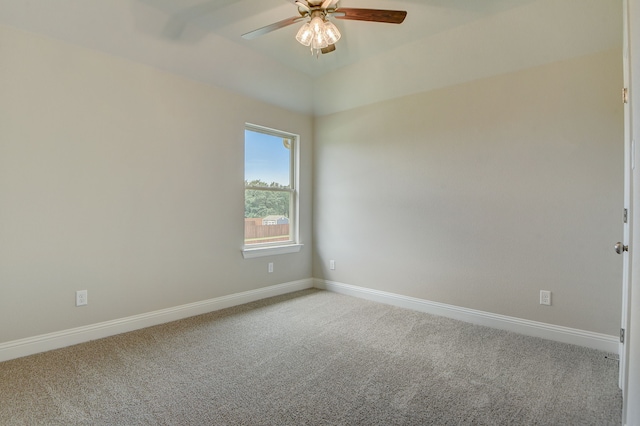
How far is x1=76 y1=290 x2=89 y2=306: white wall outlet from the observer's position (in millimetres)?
2513

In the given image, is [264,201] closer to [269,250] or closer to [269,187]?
[269,187]

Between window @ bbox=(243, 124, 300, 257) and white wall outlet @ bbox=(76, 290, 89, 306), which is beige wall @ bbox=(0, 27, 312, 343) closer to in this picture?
white wall outlet @ bbox=(76, 290, 89, 306)

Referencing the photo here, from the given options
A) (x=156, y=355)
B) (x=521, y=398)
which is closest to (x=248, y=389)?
(x=156, y=355)

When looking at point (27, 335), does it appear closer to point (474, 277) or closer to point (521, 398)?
point (521, 398)

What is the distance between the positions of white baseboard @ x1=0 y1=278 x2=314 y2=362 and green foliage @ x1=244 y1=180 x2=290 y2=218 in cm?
93

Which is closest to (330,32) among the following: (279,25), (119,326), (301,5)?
(301,5)

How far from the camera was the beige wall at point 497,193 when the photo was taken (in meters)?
2.46

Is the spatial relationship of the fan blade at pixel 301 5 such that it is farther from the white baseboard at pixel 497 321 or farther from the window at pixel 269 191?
the white baseboard at pixel 497 321

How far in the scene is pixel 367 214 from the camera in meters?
3.83

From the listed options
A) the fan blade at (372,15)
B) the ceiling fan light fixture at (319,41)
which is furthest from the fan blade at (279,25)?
the fan blade at (372,15)

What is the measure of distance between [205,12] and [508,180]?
9.63ft

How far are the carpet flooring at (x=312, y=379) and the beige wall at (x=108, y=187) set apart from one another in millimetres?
386

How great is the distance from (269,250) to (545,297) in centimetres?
277

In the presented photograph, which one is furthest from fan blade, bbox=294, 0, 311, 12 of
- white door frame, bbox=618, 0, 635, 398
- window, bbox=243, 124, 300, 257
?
window, bbox=243, 124, 300, 257
